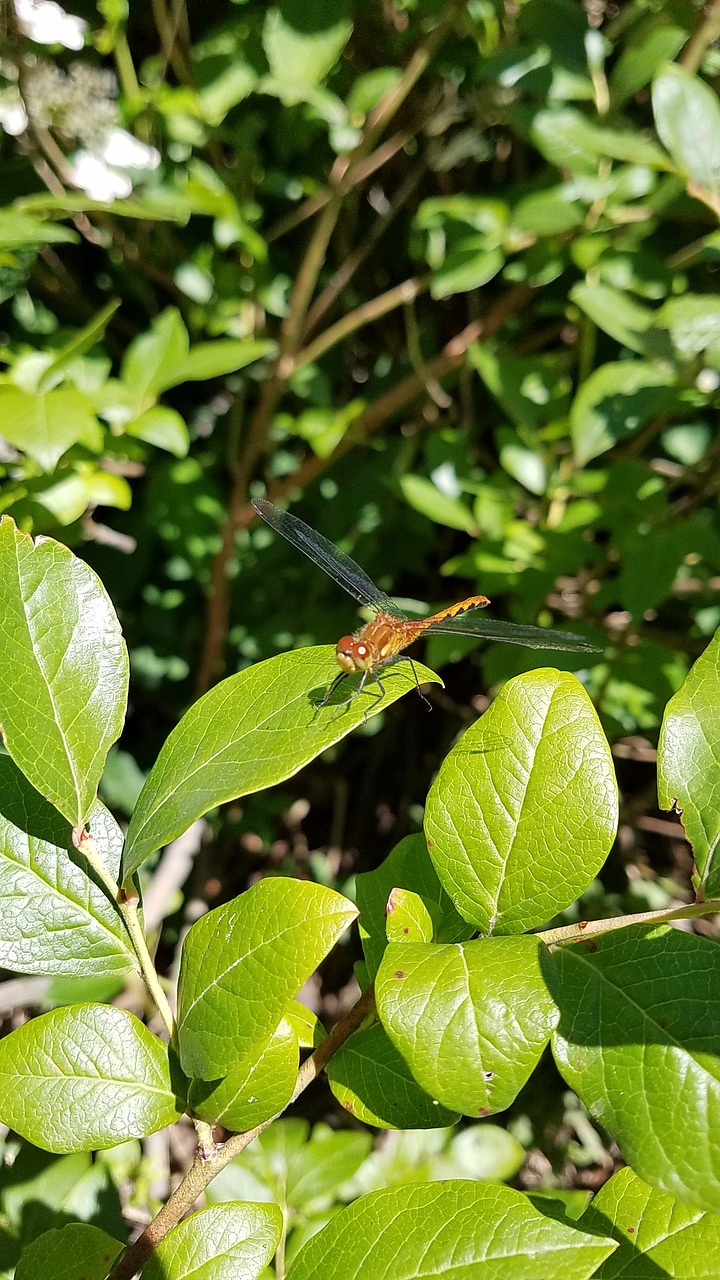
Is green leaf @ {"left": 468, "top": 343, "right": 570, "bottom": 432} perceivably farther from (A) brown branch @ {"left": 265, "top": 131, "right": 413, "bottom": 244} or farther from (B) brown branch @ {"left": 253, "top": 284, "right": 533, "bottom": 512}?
(A) brown branch @ {"left": 265, "top": 131, "right": 413, "bottom": 244}

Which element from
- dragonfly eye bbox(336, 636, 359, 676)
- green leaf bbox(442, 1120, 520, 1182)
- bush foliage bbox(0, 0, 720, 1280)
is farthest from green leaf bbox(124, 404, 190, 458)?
green leaf bbox(442, 1120, 520, 1182)

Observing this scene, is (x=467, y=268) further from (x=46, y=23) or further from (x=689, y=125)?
(x=46, y=23)

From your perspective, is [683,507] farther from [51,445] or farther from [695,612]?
[51,445]

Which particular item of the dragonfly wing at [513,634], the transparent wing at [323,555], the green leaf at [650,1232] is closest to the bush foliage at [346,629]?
the green leaf at [650,1232]

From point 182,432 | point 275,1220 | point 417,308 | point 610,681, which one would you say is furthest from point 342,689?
point 417,308

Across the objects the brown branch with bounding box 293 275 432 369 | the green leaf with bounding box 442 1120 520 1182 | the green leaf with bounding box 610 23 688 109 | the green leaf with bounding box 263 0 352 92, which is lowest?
the green leaf with bounding box 442 1120 520 1182

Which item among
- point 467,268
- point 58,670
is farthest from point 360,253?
point 58,670
